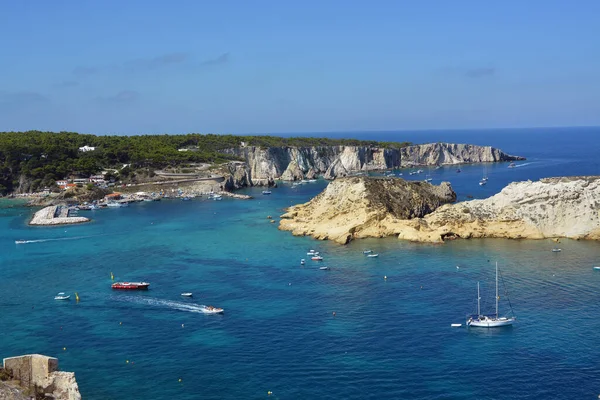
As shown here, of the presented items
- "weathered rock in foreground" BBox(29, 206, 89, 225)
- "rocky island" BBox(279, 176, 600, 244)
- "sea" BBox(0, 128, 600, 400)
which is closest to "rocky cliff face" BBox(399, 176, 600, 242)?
"rocky island" BBox(279, 176, 600, 244)

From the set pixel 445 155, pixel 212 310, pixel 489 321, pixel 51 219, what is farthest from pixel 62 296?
pixel 445 155

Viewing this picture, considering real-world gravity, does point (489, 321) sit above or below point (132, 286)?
below

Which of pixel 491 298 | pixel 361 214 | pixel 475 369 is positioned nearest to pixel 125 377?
pixel 475 369

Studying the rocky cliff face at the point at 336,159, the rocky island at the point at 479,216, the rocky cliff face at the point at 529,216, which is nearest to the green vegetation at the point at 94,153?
the rocky cliff face at the point at 336,159

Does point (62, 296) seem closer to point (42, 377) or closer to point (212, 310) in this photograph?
point (212, 310)

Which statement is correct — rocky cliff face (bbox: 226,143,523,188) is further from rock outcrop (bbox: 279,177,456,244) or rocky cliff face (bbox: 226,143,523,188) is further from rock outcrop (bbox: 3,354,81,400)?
rock outcrop (bbox: 3,354,81,400)

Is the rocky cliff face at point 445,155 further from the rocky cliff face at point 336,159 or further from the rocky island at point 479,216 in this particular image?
the rocky island at point 479,216
